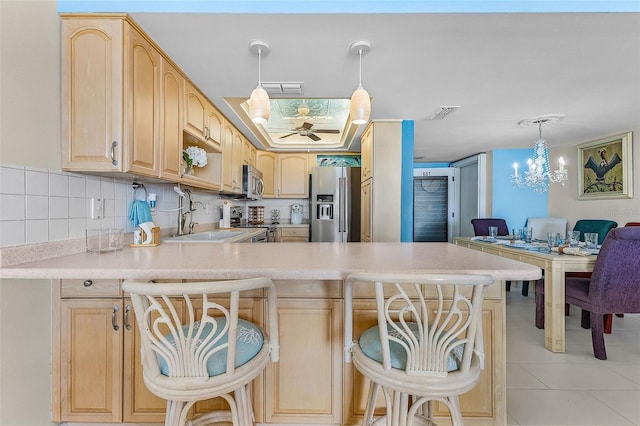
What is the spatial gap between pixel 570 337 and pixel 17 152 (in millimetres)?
4017

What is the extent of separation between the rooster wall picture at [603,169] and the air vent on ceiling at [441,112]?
2489 millimetres

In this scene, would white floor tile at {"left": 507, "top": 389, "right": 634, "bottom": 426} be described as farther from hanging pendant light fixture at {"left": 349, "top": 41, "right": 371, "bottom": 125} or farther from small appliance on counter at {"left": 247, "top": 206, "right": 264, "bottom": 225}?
small appliance on counter at {"left": 247, "top": 206, "right": 264, "bottom": 225}

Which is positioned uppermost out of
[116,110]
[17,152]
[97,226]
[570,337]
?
[116,110]

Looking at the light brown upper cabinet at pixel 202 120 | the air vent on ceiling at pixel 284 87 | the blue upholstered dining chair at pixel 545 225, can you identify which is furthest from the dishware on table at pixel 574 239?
the light brown upper cabinet at pixel 202 120

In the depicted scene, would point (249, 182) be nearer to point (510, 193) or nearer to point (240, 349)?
point (240, 349)

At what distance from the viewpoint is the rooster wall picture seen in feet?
11.7

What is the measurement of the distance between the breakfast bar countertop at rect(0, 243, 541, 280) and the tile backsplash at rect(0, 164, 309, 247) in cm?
14

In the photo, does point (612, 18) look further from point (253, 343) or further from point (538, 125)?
point (253, 343)

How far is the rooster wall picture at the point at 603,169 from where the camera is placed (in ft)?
11.7

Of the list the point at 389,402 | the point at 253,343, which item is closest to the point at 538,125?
the point at 389,402

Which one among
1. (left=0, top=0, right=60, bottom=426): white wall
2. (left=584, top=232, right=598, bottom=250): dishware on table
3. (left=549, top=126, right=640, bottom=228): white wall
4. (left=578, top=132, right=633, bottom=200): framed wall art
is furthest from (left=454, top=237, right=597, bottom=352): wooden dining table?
(left=0, top=0, right=60, bottom=426): white wall

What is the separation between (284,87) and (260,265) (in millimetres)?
1618

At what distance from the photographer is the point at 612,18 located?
1.52 m

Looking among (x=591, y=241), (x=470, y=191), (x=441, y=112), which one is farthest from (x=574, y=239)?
(x=470, y=191)
